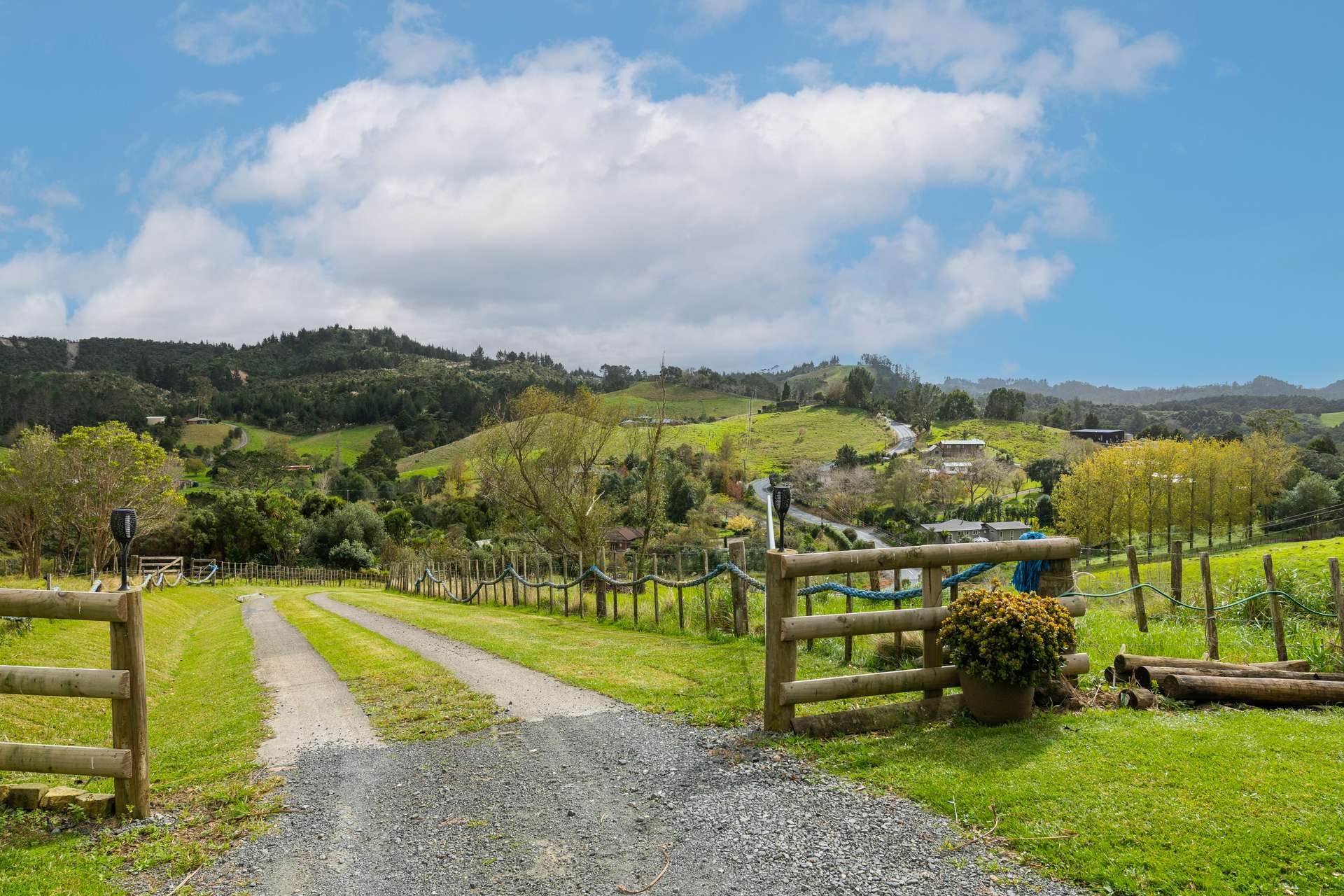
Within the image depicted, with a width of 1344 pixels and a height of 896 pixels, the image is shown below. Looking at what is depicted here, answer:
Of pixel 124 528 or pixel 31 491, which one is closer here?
pixel 124 528

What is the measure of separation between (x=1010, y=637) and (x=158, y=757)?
790cm

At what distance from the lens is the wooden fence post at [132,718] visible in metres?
5.37

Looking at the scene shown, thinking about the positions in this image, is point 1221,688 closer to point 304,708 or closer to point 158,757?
point 304,708

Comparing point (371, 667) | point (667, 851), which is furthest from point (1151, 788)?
point (371, 667)

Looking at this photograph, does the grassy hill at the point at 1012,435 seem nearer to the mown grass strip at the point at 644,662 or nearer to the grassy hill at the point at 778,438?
the grassy hill at the point at 778,438

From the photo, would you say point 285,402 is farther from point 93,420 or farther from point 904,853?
point 904,853

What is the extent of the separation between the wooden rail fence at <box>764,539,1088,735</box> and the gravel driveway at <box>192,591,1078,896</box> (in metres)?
0.52

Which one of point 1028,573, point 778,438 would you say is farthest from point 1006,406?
point 1028,573

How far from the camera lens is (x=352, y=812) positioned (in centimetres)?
525

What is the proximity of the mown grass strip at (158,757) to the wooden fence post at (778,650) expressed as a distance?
403cm

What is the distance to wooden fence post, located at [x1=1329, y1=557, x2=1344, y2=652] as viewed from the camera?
862 centimetres

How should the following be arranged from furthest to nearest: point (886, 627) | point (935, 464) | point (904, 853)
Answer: point (935, 464), point (886, 627), point (904, 853)

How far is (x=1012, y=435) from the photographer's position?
12838cm

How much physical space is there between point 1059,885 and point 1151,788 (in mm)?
1433
